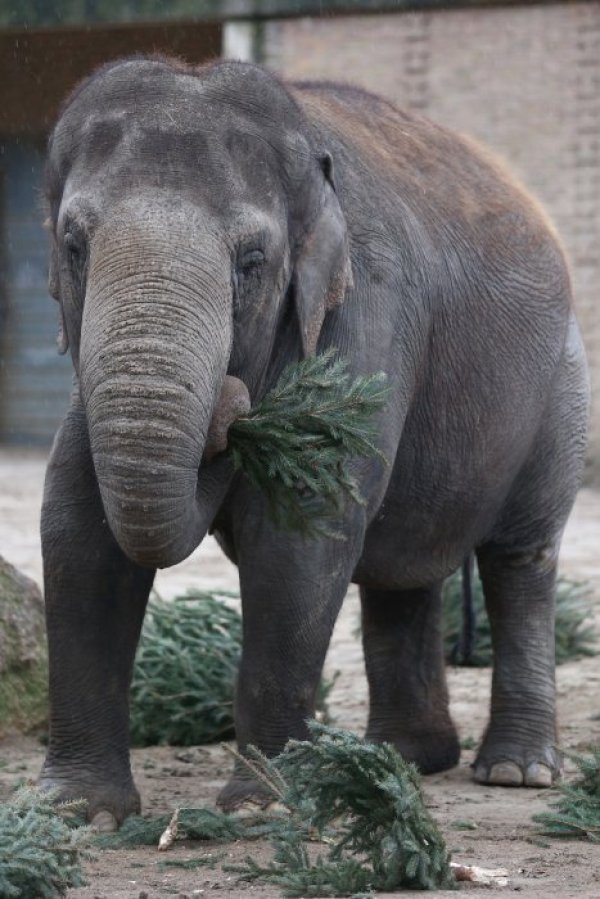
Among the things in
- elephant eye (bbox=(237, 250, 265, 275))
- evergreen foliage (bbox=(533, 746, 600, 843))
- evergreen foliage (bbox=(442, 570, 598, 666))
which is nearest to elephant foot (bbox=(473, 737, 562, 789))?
evergreen foliage (bbox=(533, 746, 600, 843))

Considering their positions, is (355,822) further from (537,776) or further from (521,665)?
(521,665)

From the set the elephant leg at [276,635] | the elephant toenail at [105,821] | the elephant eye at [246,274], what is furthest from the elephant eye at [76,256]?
the elephant toenail at [105,821]

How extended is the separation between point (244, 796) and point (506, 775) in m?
1.57

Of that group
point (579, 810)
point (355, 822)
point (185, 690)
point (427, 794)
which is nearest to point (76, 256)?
point (355, 822)

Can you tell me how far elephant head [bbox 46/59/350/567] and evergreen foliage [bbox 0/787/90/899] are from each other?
0.77 m

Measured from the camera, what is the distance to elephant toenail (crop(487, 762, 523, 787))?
6586 mm

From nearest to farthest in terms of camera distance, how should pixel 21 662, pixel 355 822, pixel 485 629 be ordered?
pixel 355 822 → pixel 21 662 → pixel 485 629

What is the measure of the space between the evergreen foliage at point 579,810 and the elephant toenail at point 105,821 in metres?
1.21

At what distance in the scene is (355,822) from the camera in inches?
168

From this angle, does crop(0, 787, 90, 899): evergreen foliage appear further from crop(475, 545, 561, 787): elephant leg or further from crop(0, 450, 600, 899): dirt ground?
crop(475, 545, 561, 787): elephant leg

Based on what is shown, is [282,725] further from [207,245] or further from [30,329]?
[30,329]

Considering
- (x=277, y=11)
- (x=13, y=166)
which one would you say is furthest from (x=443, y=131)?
(x=13, y=166)

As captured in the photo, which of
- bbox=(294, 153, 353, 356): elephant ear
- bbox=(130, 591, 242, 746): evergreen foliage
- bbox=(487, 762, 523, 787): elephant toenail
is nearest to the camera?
bbox=(294, 153, 353, 356): elephant ear

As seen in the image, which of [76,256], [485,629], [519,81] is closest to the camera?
[76,256]
